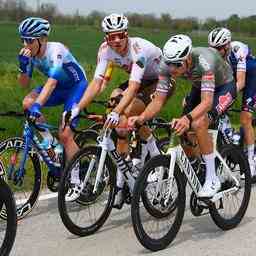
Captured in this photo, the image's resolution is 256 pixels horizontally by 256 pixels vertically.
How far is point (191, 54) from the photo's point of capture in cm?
536

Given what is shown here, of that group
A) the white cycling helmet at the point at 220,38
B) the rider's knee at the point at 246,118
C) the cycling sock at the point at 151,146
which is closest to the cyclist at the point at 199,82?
the cycling sock at the point at 151,146

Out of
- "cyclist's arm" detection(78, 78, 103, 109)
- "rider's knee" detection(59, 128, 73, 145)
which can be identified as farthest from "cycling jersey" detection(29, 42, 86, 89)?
"rider's knee" detection(59, 128, 73, 145)

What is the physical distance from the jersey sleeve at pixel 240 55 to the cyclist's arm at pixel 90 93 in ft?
7.22

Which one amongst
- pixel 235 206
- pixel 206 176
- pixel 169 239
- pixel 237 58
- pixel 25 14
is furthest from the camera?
pixel 25 14

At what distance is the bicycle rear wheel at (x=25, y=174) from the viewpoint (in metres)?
5.86

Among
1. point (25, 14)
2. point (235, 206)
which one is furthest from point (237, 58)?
point (25, 14)

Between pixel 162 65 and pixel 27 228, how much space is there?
1987mm

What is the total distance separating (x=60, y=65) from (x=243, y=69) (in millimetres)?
2528

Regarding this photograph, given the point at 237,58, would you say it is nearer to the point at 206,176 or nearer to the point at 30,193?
the point at 206,176

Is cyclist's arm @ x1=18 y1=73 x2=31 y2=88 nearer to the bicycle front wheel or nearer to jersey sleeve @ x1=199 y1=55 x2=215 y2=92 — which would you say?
jersey sleeve @ x1=199 y1=55 x2=215 y2=92

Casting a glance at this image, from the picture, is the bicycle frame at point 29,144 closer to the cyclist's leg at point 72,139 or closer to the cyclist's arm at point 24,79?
the cyclist's leg at point 72,139

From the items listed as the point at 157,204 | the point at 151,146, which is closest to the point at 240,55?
the point at 151,146

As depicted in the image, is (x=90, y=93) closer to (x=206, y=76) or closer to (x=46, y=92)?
(x=46, y=92)

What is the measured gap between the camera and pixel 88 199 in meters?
5.62
